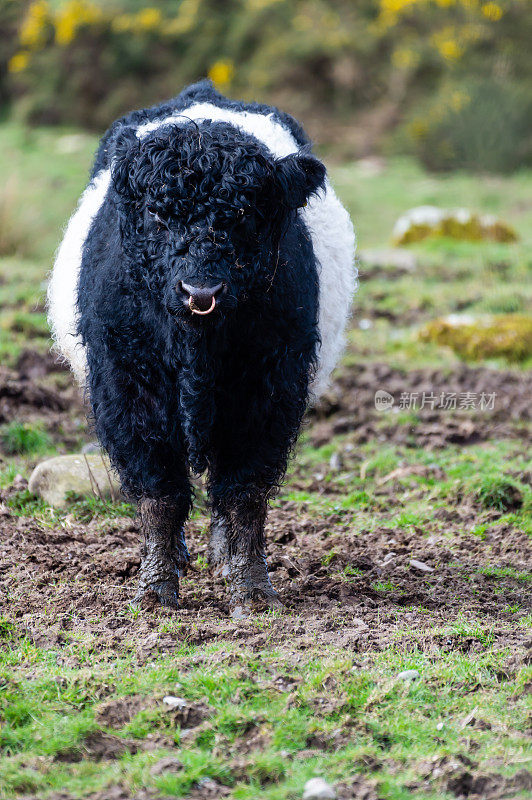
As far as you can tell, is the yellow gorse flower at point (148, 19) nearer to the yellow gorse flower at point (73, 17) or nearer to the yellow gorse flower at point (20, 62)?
the yellow gorse flower at point (73, 17)

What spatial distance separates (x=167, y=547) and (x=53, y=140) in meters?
17.9

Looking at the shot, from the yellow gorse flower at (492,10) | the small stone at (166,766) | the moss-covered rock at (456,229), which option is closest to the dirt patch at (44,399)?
the small stone at (166,766)

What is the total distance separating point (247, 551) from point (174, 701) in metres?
1.26

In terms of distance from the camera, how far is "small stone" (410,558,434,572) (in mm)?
5387

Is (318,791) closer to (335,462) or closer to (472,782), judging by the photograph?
(472,782)

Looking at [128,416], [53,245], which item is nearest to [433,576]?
[128,416]

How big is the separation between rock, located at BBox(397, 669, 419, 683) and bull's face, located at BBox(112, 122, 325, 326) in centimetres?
162

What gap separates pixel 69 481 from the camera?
240 inches

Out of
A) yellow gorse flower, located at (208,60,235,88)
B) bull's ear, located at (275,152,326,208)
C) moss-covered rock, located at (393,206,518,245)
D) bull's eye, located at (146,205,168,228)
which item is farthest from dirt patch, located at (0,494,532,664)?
yellow gorse flower, located at (208,60,235,88)

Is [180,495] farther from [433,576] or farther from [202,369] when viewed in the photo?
[433,576]

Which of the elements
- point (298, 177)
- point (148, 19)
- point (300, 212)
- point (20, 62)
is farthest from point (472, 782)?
point (20, 62)

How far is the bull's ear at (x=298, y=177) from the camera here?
13.3 feet

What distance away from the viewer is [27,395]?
761 centimetres

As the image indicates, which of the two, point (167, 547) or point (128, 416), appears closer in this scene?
point (128, 416)
